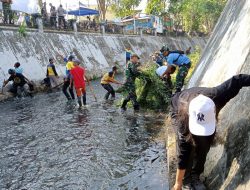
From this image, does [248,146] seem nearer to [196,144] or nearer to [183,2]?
[196,144]

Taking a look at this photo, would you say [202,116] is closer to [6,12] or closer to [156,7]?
[6,12]

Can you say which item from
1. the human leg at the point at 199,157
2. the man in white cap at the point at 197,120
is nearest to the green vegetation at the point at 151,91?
the human leg at the point at 199,157

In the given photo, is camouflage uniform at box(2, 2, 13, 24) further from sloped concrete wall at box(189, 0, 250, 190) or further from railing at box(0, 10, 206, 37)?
sloped concrete wall at box(189, 0, 250, 190)

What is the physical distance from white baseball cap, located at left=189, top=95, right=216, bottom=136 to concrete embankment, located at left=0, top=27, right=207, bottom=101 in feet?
45.4

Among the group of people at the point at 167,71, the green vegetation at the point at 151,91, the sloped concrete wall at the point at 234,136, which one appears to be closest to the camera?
the sloped concrete wall at the point at 234,136

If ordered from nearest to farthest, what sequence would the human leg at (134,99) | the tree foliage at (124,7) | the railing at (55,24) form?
1. the human leg at (134,99)
2. the railing at (55,24)
3. the tree foliage at (124,7)

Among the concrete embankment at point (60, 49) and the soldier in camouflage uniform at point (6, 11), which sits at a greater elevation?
the soldier in camouflage uniform at point (6, 11)

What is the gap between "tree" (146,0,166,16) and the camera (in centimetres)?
4312

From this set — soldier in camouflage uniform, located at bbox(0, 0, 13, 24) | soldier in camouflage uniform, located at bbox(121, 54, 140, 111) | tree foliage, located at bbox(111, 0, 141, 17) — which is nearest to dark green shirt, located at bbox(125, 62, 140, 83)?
soldier in camouflage uniform, located at bbox(121, 54, 140, 111)

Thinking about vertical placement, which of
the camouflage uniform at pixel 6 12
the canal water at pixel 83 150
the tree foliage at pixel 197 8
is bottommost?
the canal water at pixel 83 150

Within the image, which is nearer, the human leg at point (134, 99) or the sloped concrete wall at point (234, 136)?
the sloped concrete wall at point (234, 136)

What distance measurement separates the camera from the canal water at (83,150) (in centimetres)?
600

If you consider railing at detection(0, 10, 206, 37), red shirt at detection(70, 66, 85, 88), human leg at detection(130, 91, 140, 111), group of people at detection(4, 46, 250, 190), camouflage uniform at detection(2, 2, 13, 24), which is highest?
camouflage uniform at detection(2, 2, 13, 24)

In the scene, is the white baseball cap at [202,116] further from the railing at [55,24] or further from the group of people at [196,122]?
the railing at [55,24]
